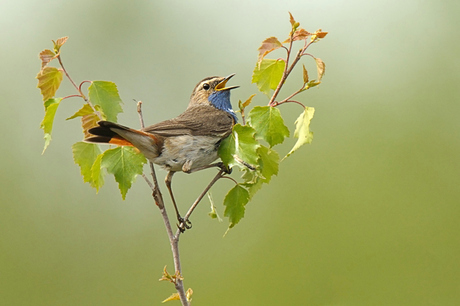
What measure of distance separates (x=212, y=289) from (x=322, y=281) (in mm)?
1737

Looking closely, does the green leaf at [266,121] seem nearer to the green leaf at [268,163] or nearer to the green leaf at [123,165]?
the green leaf at [268,163]

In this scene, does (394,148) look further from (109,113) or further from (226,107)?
(109,113)

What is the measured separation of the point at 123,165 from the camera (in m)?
3.08

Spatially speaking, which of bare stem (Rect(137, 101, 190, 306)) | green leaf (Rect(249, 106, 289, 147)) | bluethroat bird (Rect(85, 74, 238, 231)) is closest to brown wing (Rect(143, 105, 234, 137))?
bluethroat bird (Rect(85, 74, 238, 231))

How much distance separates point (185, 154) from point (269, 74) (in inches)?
37.7

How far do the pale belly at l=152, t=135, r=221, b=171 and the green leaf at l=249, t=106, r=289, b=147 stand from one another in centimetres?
95

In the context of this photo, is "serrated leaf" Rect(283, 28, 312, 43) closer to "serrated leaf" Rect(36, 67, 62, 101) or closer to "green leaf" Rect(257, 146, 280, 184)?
"green leaf" Rect(257, 146, 280, 184)

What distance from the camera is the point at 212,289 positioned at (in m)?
8.16

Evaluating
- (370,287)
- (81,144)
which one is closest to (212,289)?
(370,287)

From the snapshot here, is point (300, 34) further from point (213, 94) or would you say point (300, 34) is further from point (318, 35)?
point (213, 94)

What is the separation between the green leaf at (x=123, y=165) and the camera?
3047 mm

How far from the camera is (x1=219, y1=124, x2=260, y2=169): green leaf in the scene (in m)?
Result: 2.96

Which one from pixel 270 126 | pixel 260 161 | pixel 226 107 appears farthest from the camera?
pixel 226 107

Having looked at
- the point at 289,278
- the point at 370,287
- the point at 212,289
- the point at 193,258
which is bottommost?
the point at 370,287
